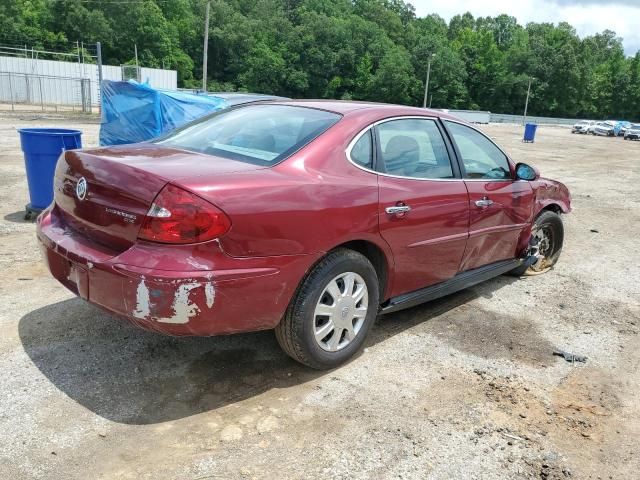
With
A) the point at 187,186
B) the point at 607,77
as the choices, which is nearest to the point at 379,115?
the point at 187,186

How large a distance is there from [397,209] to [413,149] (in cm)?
60

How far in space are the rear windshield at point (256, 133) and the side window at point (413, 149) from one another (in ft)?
1.34

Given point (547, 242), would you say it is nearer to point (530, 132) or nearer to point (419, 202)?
point (419, 202)

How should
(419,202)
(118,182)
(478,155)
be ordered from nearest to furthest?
(118,182) < (419,202) < (478,155)

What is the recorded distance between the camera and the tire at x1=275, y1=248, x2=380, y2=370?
314 centimetres

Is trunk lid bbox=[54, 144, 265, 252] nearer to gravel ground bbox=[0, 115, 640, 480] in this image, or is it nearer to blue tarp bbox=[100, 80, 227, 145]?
gravel ground bbox=[0, 115, 640, 480]

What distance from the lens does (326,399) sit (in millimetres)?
3170

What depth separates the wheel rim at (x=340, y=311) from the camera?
3288 mm

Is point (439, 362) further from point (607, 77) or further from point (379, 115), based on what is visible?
point (607, 77)

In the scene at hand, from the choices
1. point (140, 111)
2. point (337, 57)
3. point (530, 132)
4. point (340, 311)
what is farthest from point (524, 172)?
point (337, 57)

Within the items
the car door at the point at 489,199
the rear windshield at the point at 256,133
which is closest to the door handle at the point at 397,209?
the rear windshield at the point at 256,133

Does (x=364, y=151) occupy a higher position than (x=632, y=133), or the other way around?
(x=364, y=151)

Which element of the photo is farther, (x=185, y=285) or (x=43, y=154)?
(x=43, y=154)

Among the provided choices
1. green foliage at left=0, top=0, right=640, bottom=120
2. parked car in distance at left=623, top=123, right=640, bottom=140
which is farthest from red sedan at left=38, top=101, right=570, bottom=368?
green foliage at left=0, top=0, right=640, bottom=120
